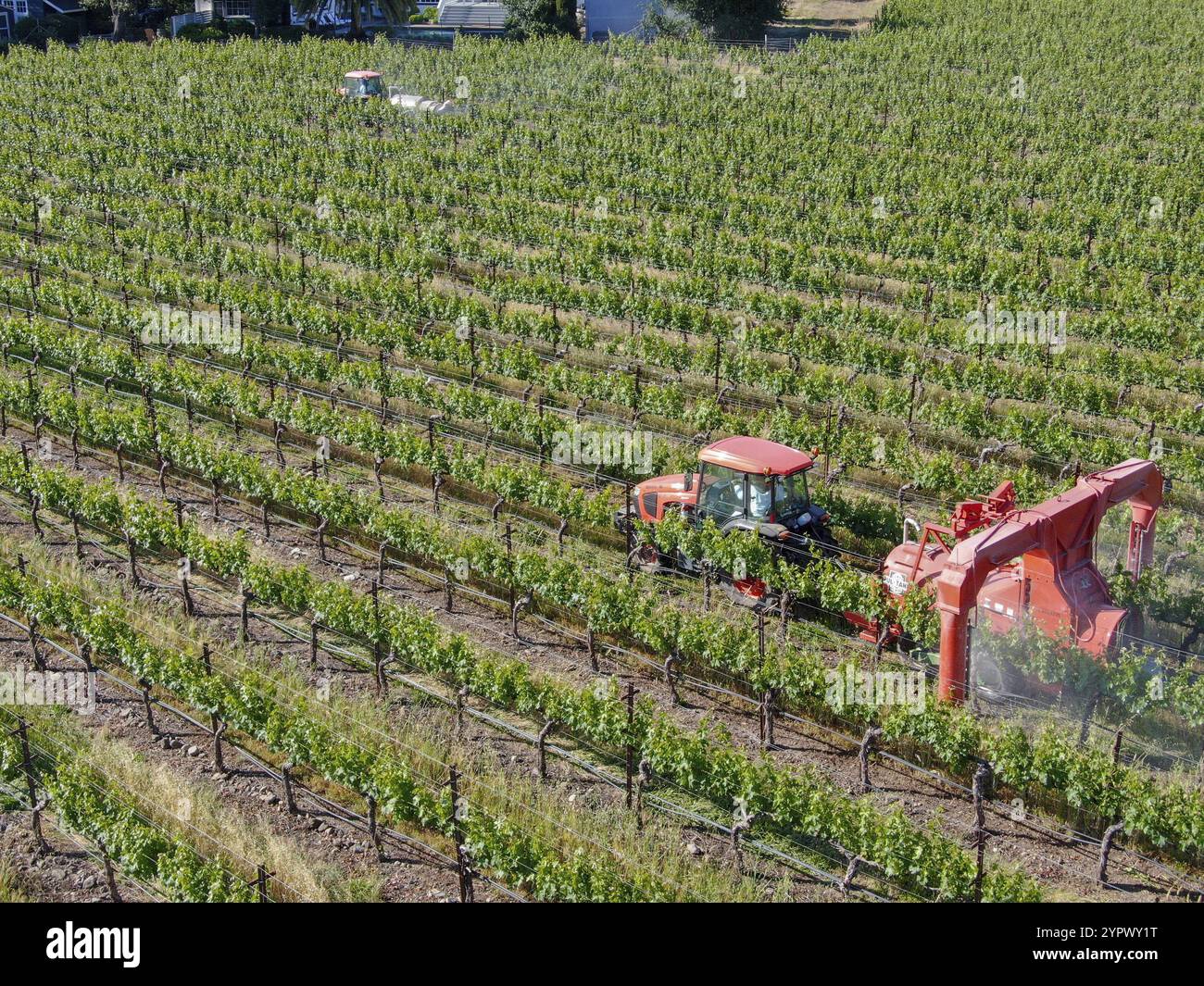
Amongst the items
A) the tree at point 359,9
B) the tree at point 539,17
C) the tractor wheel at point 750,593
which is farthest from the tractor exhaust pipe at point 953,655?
the tree at point 359,9

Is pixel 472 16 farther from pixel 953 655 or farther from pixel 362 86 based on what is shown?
pixel 953 655

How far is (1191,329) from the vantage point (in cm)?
2506

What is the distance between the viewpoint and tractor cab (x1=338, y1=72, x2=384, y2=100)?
4653 centimetres

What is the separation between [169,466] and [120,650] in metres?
6.02

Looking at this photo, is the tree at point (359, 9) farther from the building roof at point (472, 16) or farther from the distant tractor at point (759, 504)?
the distant tractor at point (759, 504)

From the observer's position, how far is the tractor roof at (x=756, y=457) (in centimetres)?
1647

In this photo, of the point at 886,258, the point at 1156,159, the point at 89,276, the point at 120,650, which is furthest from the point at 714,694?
the point at 1156,159

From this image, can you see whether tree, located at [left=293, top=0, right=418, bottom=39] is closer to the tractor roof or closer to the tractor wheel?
the tractor roof

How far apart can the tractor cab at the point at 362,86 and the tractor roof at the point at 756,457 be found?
33380 millimetres

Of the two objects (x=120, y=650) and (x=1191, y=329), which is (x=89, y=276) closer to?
(x=120, y=650)

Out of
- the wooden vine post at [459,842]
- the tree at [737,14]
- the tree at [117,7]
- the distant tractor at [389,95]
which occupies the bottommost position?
the wooden vine post at [459,842]

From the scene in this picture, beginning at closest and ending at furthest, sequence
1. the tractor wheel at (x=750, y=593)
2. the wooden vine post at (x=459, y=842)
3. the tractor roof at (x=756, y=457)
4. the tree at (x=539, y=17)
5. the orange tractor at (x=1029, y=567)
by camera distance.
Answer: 1. the wooden vine post at (x=459, y=842)
2. the orange tractor at (x=1029, y=567)
3. the tractor roof at (x=756, y=457)
4. the tractor wheel at (x=750, y=593)
5. the tree at (x=539, y=17)

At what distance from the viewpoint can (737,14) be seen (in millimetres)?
53250
